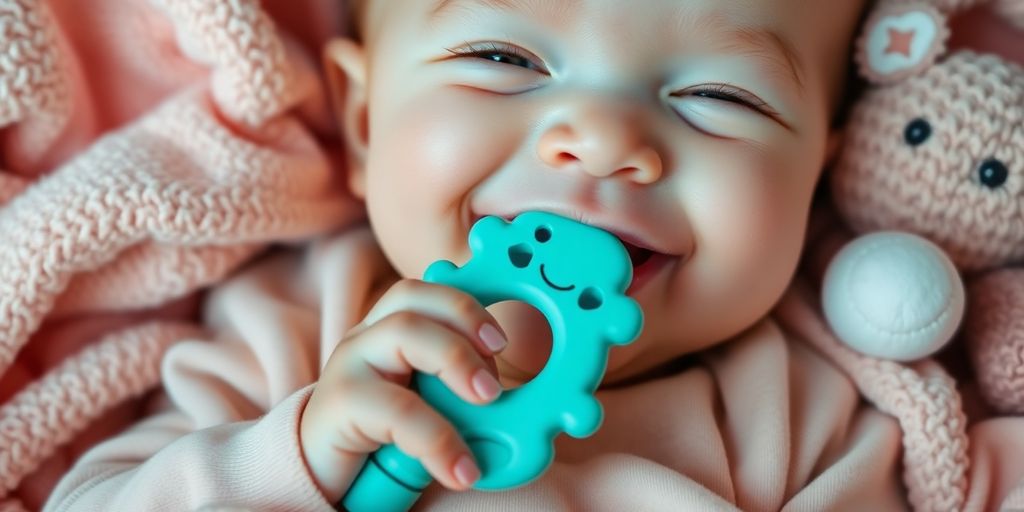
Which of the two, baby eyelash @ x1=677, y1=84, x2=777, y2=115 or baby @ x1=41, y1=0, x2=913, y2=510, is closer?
baby @ x1=41, y1=0, x2=913, y2=510

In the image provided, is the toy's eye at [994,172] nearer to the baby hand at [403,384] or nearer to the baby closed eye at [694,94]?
the baby closed eye at [694,94]

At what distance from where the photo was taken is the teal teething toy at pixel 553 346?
0.81 metres

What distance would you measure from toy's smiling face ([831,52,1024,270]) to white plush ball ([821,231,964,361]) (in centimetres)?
6

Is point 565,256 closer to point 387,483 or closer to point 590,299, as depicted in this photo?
point 590,299

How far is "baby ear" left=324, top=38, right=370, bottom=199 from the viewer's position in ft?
3.89

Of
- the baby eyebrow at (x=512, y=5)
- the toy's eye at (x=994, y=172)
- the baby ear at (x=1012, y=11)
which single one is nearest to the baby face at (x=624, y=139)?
the baby eyebrow at (x=512, y=5)

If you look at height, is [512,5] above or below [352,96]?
above

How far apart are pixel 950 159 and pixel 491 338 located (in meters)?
0.61

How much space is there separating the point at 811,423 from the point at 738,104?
1.17ft

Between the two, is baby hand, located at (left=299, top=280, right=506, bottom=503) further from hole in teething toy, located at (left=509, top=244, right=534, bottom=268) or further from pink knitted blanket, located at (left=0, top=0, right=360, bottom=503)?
pink knitted blanket, located at (left=0, top=0, right=360, bottom=503)

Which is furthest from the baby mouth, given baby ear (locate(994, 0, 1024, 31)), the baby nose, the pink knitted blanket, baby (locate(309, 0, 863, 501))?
baby ear (locate(994, 0, 1024, 31))

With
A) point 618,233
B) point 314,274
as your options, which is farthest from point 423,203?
point 314,274

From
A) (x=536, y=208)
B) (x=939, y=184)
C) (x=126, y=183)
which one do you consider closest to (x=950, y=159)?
(x=939, y=184)

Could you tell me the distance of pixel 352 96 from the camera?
1.22 metres
